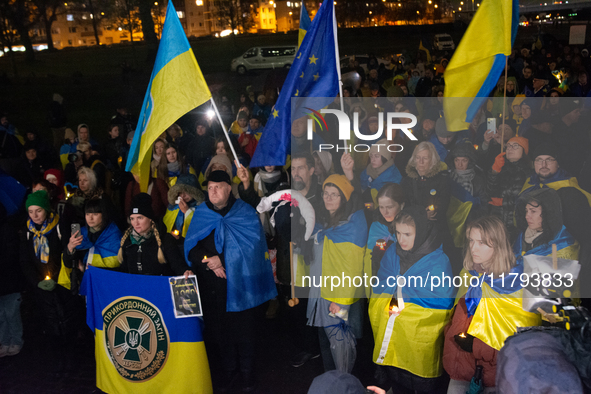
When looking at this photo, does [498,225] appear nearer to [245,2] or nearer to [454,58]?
[454,58]

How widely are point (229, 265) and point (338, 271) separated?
37.7 inches

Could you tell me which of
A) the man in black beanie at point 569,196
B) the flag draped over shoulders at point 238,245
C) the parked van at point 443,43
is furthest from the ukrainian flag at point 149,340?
the parked van at point 443,43

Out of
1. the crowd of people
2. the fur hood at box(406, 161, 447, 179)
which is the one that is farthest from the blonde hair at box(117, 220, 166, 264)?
the fur hood at box(406, 161, 447, 179)

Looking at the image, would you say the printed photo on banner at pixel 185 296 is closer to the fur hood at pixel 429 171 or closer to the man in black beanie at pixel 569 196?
the fur hood at pixel 429 171

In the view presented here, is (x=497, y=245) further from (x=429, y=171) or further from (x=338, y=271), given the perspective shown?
(x=429, y=171)

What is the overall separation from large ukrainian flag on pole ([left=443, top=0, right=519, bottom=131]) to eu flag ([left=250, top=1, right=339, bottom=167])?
4.09 feet

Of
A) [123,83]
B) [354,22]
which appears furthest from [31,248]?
[354,22]

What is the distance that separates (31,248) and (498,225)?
13.7 ft

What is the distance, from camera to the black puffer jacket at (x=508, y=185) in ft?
16.9

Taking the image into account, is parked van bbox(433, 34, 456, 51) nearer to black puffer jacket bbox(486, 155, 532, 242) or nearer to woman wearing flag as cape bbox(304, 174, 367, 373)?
black puffer jacket bbox(486, 155, 532, 242)

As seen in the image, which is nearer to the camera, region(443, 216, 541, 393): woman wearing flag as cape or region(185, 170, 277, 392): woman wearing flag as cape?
region(443, 216, 541, 393): woman wearing flag as cape

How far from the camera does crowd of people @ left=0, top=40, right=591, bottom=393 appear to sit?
369 centimetres

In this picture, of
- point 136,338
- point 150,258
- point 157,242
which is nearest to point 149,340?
point 136,338

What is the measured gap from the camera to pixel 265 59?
2852 cm
